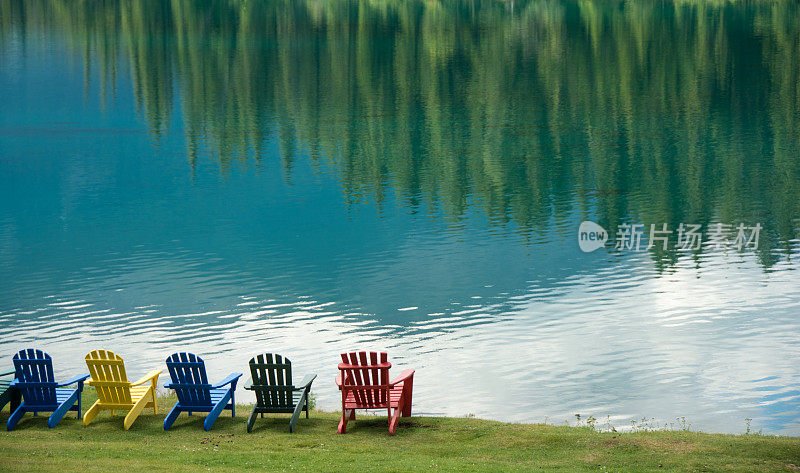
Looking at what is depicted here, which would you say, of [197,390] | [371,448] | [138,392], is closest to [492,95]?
[138,392]

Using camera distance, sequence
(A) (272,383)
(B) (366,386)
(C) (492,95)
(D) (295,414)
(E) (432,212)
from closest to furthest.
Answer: (D) (295,414)
(B) (366,386)
(A) (272,383)
(E) (432,212)
(C) (492,95)

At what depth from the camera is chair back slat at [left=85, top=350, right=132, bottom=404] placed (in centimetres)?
1363

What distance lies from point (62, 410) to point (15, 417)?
Result: 68cm

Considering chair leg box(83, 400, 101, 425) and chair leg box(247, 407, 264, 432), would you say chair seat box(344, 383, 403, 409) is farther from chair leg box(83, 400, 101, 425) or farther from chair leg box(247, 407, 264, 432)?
chair leg box(83, 400, 101, 425)

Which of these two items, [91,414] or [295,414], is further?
[91,414]

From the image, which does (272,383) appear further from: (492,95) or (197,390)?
(492,95)

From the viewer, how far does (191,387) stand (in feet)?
43.8

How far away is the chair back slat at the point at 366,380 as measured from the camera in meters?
13.1

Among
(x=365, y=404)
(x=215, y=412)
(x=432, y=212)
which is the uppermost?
(x=365, y=404)

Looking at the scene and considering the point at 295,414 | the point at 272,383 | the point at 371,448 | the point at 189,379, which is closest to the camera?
the point at 371,448

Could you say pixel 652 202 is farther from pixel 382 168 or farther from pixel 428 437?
pixel 428 437

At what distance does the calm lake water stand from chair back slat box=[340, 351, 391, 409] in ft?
12.7

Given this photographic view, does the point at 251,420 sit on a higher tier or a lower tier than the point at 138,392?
lower

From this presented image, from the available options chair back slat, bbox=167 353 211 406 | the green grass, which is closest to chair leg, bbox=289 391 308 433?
the green grass
